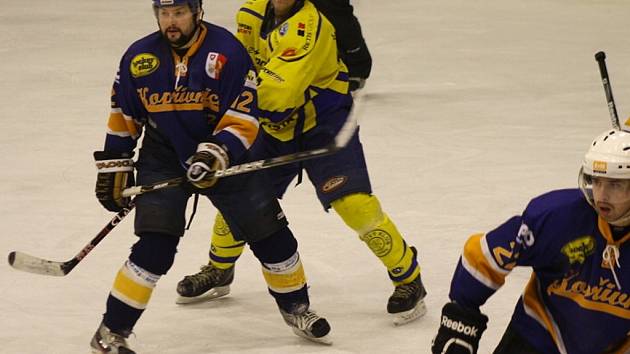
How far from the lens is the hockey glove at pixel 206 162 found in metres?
3.36

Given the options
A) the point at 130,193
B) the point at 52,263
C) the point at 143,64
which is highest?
the point at 143,64

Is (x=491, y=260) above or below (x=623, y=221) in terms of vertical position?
below

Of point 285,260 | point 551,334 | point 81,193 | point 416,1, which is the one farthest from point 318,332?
point 416,1

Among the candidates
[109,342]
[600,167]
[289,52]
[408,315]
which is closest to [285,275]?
[408,315]

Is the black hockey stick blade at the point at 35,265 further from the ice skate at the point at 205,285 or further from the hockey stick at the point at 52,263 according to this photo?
the ice skate at the point at 205,285

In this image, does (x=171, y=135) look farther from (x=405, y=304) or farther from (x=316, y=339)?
(x=405, y=304)

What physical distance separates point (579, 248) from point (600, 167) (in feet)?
0.58

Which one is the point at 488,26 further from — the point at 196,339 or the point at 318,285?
the point at 196,339

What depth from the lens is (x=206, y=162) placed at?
11.0 ft

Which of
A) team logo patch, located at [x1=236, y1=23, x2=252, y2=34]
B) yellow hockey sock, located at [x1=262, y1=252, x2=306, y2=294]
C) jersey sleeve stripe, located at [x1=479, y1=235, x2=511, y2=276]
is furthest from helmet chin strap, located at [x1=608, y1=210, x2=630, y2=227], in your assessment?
team logo patch, located at [x1=236, y1=23, x2=252, y2=34]

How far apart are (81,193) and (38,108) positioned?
1475mm

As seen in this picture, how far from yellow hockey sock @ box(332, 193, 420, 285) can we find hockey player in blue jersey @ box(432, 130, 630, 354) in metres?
1.09

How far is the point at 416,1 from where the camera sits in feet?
32.5

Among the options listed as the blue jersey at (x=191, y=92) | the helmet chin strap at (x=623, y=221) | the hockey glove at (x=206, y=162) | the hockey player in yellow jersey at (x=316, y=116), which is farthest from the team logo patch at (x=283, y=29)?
the helmet chin strap at (x=623, y=221)
